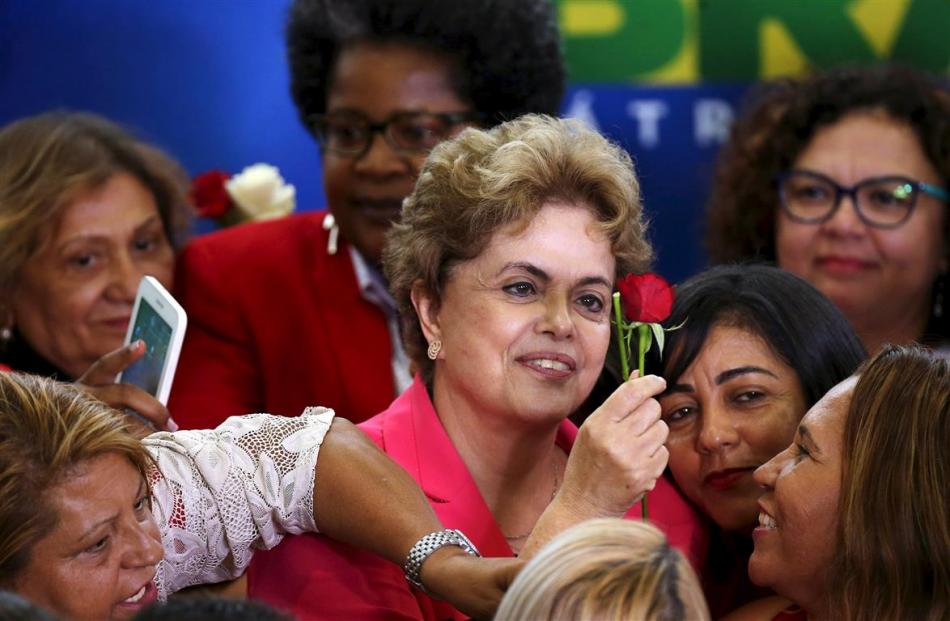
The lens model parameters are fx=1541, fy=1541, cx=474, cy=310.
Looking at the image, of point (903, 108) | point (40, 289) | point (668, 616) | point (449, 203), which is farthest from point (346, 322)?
point (668, 616)

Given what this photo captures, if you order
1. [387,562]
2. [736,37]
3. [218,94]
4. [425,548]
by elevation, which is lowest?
[387,562]

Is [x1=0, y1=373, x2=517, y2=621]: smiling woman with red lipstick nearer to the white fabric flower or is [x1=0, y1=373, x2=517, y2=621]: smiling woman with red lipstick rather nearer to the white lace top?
the white lace top

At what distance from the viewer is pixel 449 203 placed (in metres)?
2.61

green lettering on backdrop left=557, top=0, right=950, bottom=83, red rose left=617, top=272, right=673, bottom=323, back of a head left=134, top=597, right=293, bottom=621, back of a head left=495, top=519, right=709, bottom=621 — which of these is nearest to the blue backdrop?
green lettering on backdrop left=557, top=0, right=950, bottom=83

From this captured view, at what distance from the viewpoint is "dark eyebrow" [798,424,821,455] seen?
231cm

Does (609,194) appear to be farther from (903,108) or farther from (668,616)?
(903,108)

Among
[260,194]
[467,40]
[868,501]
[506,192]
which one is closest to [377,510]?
[506,192]

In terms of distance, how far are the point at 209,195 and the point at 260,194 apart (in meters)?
0.13

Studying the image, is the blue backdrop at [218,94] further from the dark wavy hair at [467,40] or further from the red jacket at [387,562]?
the red jacket at [387,562]

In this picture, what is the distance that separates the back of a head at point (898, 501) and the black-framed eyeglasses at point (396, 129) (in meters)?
1.51

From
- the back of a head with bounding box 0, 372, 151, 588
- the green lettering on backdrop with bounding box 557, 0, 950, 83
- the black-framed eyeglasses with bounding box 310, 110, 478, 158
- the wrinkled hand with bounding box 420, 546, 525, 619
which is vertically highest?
the green lettering on backdrop with bounding box 557, 0, 950, 83

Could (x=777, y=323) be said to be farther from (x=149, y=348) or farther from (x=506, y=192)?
(x=149, y=348)

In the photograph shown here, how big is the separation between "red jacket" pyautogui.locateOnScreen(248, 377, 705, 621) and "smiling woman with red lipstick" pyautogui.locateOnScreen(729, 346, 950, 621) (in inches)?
16.5

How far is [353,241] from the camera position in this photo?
142 inches
